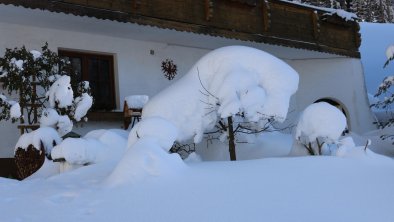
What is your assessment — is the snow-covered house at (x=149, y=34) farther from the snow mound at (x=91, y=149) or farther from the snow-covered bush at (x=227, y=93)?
the snow-covered bush at (x=227, y=93)

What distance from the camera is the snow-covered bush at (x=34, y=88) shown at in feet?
25.1

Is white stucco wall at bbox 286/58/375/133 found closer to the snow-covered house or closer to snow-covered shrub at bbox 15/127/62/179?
the snow-covered house

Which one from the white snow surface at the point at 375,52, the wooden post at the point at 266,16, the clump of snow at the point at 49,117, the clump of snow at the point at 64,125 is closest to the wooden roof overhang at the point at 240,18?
the wooden post at the point at 266,16

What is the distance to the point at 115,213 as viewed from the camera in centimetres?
366

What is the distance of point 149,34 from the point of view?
10617 mm

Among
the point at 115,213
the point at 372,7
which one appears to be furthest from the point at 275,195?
the point at 372,7

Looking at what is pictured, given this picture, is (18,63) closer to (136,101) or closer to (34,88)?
(34,88)

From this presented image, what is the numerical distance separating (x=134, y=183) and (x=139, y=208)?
0.71 meters

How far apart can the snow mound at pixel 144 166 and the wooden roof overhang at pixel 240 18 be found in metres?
4.52

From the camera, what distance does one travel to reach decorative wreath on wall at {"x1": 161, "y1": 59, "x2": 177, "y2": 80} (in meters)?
11.5

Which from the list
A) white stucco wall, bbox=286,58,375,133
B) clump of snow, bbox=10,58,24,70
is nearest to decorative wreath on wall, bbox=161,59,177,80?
clump of snow, bbox=10,58,24,70

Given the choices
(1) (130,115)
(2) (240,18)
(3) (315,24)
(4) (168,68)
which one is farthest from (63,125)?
(3) (315,24)

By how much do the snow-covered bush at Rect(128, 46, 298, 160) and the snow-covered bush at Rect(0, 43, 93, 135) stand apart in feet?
5.26

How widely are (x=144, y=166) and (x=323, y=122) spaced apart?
10.3ft
